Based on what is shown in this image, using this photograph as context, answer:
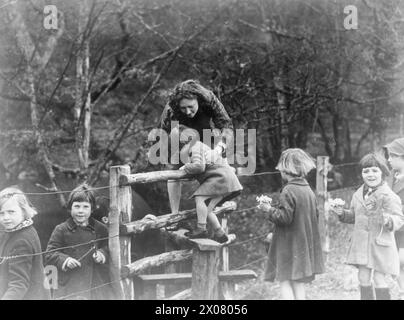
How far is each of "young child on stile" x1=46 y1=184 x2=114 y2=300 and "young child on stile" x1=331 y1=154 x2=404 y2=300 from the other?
206 cm

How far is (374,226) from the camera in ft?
16.6

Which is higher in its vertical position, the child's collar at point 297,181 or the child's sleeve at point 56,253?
the child's collar at point 297,181

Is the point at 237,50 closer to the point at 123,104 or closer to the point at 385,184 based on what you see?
the point at 123,104

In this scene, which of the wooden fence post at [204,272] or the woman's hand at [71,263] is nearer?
the woman's hand at [71,263]

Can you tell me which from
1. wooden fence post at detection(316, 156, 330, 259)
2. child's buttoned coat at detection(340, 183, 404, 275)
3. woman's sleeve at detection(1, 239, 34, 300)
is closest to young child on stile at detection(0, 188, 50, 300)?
woman's sleeve at detection(1, 239, 34, 300)

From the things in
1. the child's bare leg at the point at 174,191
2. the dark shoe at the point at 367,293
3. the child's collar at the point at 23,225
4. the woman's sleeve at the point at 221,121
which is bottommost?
the dark shoe at the point at 367,293

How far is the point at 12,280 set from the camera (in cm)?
430

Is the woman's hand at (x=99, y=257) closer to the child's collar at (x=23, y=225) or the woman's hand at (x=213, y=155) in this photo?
the child's collar at (x=23, y=225)

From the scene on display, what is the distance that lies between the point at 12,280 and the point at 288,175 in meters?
2.34

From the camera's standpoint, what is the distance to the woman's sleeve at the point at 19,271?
4.28 meters

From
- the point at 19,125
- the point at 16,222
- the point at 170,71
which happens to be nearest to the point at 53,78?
the point at 19,125

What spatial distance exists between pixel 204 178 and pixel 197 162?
0.56 ft

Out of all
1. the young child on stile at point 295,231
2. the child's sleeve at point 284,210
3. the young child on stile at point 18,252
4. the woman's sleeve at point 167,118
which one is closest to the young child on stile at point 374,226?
the young child on stile at point 295,231

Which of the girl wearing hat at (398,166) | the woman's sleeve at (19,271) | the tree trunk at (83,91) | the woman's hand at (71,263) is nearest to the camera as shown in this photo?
the woman's sleeve at (19,271)
